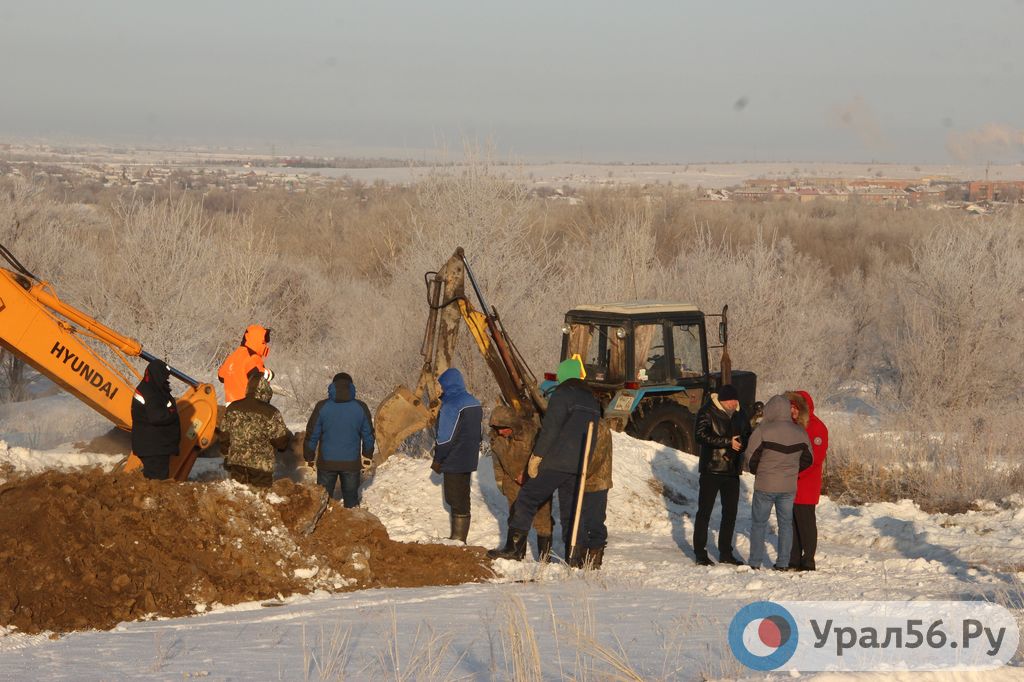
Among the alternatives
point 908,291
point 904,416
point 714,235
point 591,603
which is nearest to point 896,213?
point 714,235

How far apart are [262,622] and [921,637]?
14.3 ft

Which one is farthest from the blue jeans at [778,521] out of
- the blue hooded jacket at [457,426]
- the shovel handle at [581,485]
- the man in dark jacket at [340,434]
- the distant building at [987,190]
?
the distant building at [987,190]

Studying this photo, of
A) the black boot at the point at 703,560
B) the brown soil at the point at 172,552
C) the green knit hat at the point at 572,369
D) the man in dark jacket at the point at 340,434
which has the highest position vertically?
the green knit hat at the point at 572,369

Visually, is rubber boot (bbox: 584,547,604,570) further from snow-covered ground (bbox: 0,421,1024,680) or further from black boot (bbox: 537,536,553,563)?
black boot (bbox: 537,536,553,563)

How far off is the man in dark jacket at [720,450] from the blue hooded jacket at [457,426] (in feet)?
6.64

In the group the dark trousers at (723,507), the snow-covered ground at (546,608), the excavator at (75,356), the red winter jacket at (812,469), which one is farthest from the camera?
the excavator at (75,356)

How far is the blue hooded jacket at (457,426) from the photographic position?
1140 cm

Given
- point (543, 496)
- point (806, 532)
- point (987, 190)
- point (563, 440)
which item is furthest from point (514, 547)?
point (987, 190)

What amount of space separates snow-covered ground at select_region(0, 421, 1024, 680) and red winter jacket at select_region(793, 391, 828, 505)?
0.67 metres

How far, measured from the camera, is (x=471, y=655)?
24.0 feet

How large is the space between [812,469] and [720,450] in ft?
2.62

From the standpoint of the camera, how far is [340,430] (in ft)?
36.9

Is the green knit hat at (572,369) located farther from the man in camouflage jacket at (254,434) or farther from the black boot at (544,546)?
the man in camouflage jacket at (254,434)

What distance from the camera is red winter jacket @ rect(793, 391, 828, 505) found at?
10.9 metres
